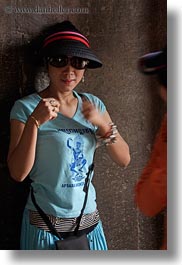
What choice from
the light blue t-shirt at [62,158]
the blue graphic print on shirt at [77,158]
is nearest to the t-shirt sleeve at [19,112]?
the light blue t-shirt at [62,158]

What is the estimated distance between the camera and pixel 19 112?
0.99 metres

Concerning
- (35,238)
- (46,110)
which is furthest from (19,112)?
(35,238)

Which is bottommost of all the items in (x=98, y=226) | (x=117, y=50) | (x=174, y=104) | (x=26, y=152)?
(x=98, y=226)

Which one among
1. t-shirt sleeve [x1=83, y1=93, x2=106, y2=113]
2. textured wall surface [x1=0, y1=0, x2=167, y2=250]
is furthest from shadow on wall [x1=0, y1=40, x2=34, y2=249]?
t-shirt sleeve [x1=83, y1=93, x2=106, y2=113]

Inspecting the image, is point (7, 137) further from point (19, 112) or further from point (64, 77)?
point (64, 77)

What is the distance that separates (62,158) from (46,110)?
0.10 m

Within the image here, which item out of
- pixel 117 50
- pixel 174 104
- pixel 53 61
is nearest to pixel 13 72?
pixel 53 61

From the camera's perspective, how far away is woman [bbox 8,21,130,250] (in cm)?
99

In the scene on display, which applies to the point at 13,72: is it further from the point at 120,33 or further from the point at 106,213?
the point at 106,213

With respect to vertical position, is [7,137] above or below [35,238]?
above

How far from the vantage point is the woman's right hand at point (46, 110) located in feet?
3.25

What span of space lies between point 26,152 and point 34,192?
0.29 feet

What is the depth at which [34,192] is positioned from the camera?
1001 millimetres

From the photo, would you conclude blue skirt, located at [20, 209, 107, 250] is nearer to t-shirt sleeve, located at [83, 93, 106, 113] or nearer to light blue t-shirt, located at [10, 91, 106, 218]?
light blue t-shirt, located at [10, 91, 106, 218]
